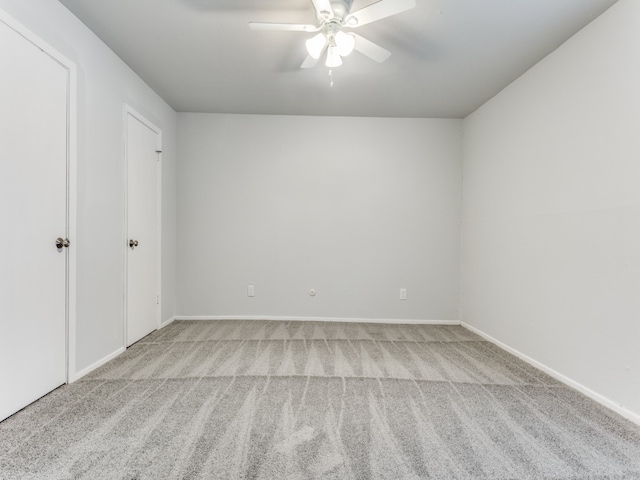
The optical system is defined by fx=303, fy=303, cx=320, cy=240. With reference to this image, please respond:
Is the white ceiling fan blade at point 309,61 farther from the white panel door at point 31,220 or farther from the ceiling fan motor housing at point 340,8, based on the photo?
the white panel door at point 31,220

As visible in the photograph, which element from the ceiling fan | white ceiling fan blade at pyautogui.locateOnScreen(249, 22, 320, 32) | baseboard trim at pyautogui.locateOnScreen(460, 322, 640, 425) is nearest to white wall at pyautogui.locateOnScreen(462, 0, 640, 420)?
baseboard trim at pyautogui.locateOnScreen(460, 322, 640, 425)

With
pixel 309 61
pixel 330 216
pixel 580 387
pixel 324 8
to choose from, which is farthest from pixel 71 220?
pixel 580 387

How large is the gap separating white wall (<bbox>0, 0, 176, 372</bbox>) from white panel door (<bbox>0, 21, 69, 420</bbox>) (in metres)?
0.14

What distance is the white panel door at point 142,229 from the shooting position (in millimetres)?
2707

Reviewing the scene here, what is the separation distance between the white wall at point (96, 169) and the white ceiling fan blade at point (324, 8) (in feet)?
5.28

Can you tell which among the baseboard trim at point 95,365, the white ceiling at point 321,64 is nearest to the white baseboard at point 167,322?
the baseboard trim at point 95,365

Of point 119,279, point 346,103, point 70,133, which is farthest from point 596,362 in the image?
point 70,133

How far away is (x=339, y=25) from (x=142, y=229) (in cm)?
243

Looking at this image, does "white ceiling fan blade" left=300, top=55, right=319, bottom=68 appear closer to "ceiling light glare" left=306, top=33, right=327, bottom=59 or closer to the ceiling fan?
the ceiling fan

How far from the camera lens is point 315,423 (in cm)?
162

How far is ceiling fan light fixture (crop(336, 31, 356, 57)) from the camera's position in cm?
183

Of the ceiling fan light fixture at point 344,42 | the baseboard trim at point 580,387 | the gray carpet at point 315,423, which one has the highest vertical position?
the ceiling fan light fixture at point 344,42

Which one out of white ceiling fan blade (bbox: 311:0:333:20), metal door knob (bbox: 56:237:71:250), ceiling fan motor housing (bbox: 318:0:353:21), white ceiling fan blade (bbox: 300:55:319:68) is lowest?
metal door knob (bbox: 56:237:71:250)

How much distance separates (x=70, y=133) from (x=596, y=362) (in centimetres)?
367
